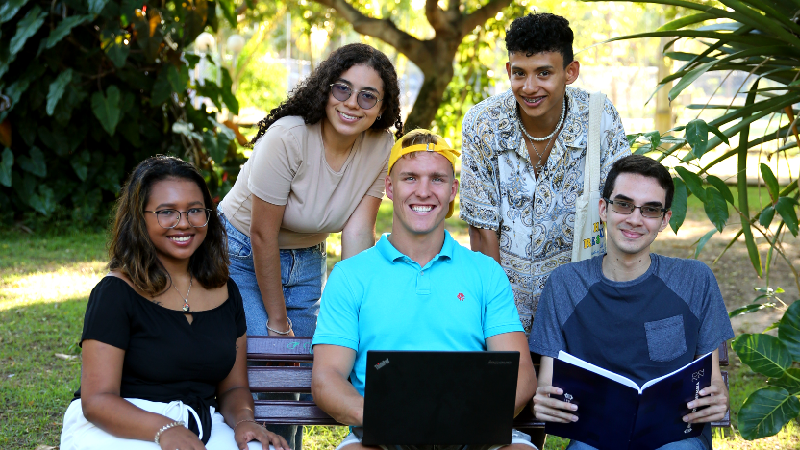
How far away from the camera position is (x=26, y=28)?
7.98 metres

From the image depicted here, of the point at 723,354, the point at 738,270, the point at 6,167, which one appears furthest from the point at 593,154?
the point at 6,167

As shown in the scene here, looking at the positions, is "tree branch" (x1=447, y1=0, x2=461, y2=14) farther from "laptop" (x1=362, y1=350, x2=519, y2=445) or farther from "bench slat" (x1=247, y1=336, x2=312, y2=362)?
"laptop" (x1=362, y1=350, x2=519, y2=445)

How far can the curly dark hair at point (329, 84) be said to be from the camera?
3277mm

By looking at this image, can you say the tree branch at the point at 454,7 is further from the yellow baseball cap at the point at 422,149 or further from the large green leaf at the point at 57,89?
the yellow baseball cap at the point at 422,149

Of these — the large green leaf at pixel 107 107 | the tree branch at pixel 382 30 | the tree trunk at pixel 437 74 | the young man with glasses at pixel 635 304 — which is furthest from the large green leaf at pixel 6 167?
the young man with glasses at pixel 635 304

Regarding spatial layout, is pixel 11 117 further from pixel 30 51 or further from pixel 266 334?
pixel 266 334

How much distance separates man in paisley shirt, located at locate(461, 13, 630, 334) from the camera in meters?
3.30

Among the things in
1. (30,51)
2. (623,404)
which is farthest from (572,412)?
(30,51)

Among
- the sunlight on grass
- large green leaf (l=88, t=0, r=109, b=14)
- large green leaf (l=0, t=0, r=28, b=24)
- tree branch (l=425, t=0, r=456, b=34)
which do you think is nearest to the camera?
the sunlight on grass

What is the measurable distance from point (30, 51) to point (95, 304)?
6933mm

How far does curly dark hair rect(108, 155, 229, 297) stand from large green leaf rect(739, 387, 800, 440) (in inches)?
81.7

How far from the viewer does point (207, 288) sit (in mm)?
2906

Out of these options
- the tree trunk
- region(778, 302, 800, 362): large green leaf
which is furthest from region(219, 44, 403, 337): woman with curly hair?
the tree trunk

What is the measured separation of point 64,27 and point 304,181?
19.0ft
